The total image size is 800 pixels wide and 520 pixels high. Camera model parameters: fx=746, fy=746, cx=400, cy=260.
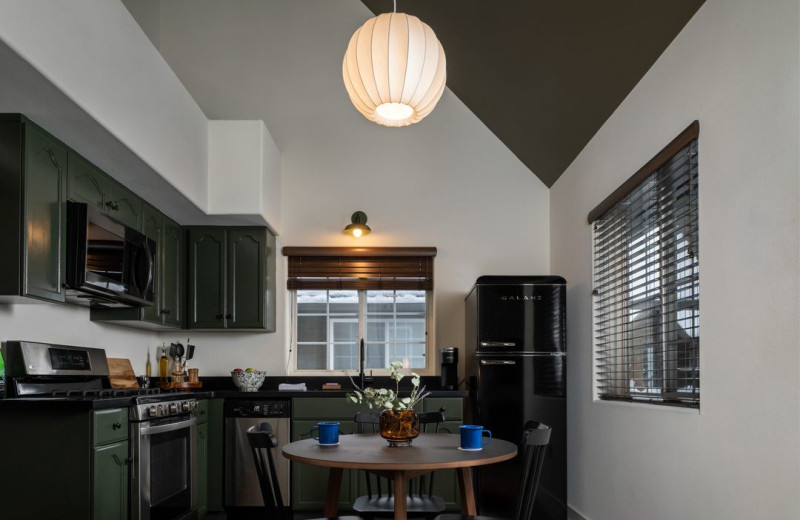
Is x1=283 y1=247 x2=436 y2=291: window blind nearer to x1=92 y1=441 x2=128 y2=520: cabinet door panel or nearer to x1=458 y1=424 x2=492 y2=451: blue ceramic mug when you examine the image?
x1=92 y1=441 x2=128 y2=520: cabinet door panel

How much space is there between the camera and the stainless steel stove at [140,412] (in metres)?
3.83

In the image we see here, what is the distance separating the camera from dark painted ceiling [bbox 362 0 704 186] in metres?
3.53

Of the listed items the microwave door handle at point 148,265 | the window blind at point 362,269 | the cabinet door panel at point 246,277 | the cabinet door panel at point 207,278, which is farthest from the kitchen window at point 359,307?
the microwave door handle at point 148,265

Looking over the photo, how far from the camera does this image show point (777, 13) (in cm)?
243

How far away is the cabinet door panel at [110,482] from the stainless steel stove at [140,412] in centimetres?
7

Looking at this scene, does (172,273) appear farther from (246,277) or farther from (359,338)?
(359,338)

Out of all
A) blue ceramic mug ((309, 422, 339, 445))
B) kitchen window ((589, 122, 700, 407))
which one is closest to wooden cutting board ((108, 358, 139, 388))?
blue ceramic mug ((309, 422, 339, 445))

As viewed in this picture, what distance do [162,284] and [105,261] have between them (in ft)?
3.88

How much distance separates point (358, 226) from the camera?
19.0ft

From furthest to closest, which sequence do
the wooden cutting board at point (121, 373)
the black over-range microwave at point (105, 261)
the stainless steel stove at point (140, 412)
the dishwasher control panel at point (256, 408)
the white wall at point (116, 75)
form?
the dishwasher control panel at point (256, 408), the wooden cutting board at point (121, 373), the stainless steel stove at point (140, 412), the black over-range microwave at point (105, 261), the white wall at point (116, 75)

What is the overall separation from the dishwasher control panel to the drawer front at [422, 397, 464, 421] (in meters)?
0.99

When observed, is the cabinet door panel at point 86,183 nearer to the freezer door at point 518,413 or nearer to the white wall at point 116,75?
the white wall at point 116,75

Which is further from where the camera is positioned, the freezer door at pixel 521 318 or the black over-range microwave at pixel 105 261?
the freezer door at pixel 521 318

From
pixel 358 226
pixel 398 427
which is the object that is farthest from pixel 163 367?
pixel 398 427
